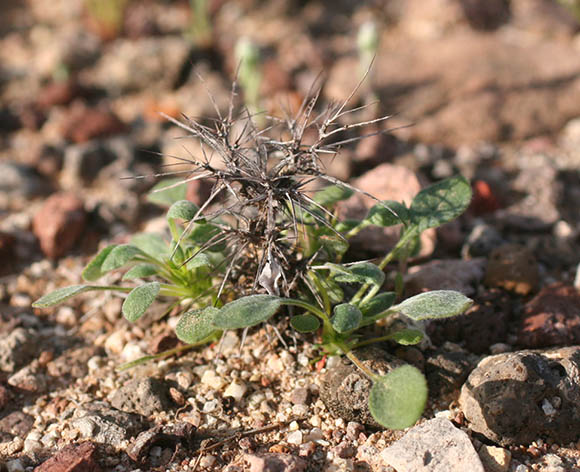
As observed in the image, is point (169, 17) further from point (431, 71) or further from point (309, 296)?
point (309, 296)

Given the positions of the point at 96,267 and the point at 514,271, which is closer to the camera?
the point at 96,267

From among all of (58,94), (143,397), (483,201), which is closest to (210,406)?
(143,397)

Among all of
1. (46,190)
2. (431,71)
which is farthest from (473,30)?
(46,190)

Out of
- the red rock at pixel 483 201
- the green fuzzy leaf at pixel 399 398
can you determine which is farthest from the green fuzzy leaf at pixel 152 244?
the red rock at pixel 483 201

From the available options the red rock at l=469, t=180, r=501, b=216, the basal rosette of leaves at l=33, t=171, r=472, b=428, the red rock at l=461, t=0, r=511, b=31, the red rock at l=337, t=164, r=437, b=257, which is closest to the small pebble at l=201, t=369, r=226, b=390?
the basal rosette of leaves at l=33, t=171, r=472, b=428

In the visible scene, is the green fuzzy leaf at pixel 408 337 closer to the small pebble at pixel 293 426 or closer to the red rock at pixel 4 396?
the small pebble at pixel 293 426

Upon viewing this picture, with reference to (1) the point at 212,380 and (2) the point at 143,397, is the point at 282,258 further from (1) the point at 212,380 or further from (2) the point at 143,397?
(2) the point at 143,397
